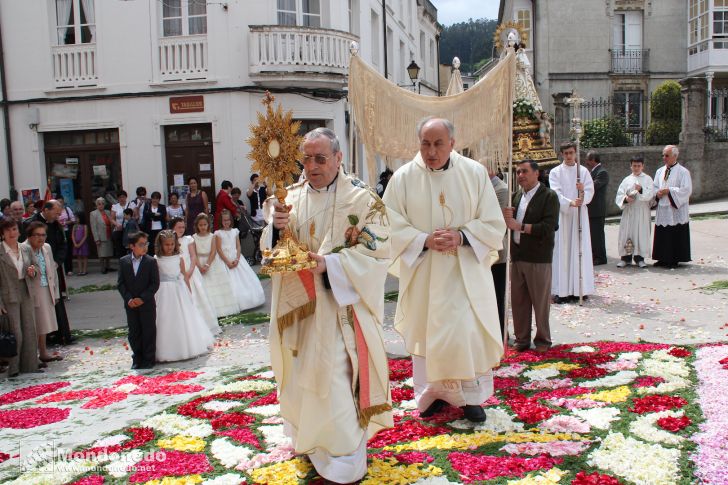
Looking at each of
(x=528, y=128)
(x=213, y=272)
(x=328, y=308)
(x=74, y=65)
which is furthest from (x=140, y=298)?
(x=74, y=65)

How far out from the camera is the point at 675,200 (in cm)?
1169

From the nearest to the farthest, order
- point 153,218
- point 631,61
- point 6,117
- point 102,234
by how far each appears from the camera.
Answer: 1. point 153,218
2. point 102,234
3. point 6,117
4. point 631,61

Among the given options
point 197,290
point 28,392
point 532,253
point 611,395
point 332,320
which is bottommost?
point 28,392

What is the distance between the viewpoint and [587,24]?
94.0ft

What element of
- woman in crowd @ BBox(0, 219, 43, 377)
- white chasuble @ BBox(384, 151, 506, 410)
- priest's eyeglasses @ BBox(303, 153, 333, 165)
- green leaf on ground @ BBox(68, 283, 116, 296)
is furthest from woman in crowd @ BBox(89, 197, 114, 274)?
priest's eyeglasses @ BBox(303, 153, 333, 165)

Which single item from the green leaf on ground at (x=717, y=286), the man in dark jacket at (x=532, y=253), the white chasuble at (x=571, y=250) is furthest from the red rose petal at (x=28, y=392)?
the green leaf on ground at (x=717, y=286)

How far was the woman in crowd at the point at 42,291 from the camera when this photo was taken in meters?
8.14

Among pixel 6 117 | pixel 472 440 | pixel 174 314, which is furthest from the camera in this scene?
pixel 6 117

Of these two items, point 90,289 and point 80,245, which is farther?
point 80,245

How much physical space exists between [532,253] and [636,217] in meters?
6.03

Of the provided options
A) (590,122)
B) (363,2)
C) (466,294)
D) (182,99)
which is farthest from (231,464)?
(590,122)

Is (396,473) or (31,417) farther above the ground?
(396,473)

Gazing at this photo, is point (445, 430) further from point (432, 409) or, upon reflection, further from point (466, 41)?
point (466, 41)

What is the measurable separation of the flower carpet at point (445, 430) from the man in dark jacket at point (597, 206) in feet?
17.2
